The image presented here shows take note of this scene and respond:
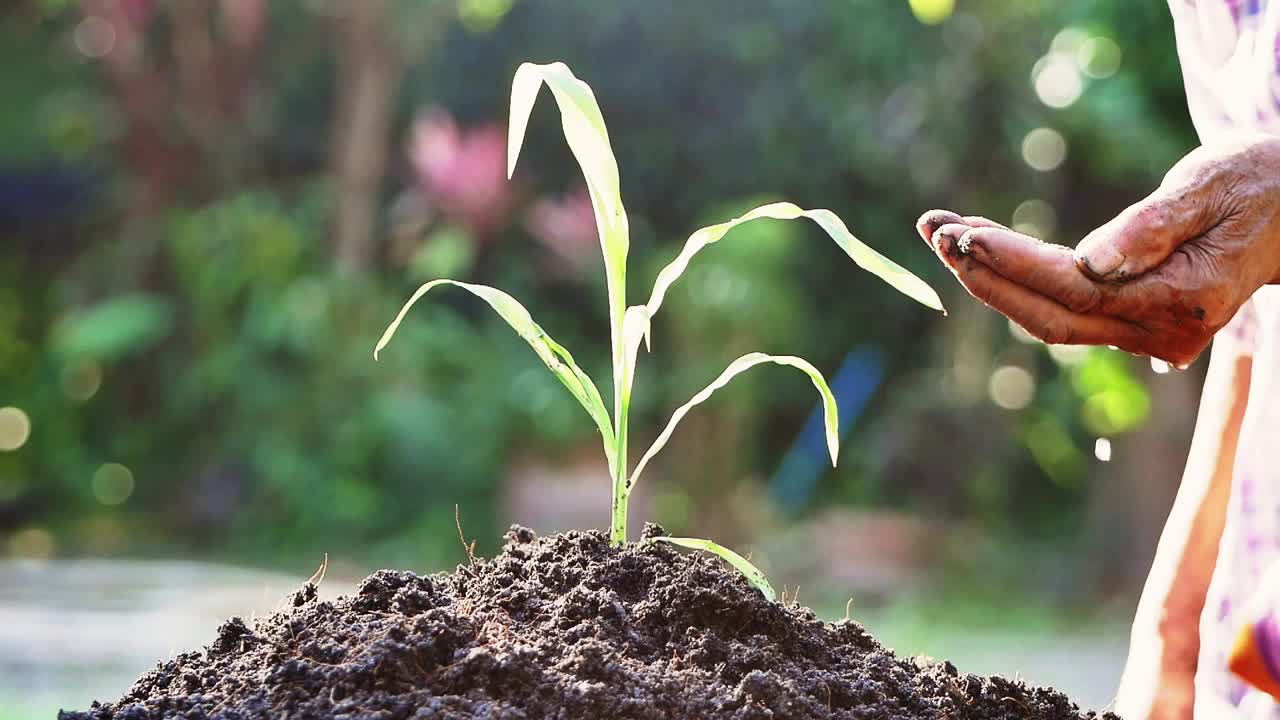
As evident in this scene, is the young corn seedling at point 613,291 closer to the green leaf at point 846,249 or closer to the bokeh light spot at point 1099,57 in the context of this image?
the green leaf at point 846,249

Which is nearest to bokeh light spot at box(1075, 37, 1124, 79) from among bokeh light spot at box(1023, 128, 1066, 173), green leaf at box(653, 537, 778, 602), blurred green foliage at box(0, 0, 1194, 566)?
blurred green foliage at box(0, 0, 1194, 566)

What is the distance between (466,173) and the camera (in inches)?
265

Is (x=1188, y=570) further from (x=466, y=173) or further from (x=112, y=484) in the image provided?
(x=112, y=484)

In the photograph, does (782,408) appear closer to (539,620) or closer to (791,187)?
(791,187)

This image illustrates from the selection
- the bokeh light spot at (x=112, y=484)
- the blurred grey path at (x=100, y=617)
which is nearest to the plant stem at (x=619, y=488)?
the blurred grey path at (x=100, y=617)

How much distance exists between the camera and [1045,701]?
1.15m

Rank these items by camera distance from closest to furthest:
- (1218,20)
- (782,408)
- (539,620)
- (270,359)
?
(539,620), (1218,20), (270,359), (782,408)

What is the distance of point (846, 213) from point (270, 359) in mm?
3007

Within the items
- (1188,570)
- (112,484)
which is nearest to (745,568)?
(1188,570)

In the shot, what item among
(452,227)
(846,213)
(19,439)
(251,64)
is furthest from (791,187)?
(19,439)

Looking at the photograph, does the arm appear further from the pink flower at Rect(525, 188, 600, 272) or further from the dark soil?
the pink flower at Rect(525, 188, 600, 272)

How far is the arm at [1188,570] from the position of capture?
4.63 ft

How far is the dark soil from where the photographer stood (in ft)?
3.15

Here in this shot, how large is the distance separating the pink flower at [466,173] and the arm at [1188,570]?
555cm
